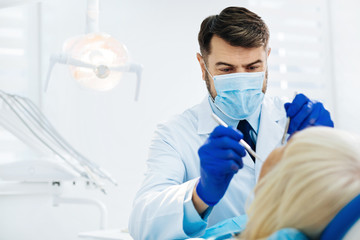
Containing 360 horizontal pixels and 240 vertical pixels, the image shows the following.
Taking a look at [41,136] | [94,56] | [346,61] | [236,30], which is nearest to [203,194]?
[236,30]

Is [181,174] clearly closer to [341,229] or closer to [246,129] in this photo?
[246,129]

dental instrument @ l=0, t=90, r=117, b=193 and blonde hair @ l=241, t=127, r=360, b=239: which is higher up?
blonde hair @ l=241, t=127, r=360, b=239

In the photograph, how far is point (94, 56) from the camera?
6.84ft

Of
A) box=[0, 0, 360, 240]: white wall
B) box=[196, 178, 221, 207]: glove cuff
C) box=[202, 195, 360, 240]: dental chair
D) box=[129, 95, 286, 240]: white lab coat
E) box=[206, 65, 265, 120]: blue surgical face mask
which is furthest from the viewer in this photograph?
box=[0, 0, 360, 240]: white wall

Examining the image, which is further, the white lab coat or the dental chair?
the white lab coat

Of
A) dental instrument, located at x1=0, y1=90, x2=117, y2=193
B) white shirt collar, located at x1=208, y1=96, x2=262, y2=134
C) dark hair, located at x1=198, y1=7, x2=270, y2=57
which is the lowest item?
dental instrument, located at x1=0, y1=90, x2=117, y2=193

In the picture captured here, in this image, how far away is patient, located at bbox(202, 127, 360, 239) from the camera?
80 cm

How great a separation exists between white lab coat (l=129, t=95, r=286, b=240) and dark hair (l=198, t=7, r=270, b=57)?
0.27m

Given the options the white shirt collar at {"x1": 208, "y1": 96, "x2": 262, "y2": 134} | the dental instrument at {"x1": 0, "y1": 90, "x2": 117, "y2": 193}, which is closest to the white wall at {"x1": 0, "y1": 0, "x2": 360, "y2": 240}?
the dental instrument at {"x1": 0, "y1": 90, "x2": 117, "y2": 193}

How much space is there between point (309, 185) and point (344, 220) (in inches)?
3.3

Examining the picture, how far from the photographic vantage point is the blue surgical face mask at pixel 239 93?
68.1 inches

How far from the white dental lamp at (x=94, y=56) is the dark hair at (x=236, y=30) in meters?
0.42

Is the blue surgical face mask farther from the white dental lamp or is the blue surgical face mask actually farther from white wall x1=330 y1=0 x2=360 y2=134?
white wall x1=330 y1=0 x2=360 y2=134

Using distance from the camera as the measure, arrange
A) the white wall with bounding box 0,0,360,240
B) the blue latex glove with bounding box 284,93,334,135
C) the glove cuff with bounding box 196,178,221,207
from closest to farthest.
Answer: the glove cuff with bounding box 196,178,221,207
the blue latex glove with bounding box 284,93,334,135
the white wall with bounding box 0,0,360,240
